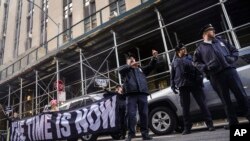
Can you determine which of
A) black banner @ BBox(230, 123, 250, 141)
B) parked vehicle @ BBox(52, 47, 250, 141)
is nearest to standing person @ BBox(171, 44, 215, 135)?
parked vehicle @ BBox(52, 47, 250, 141)

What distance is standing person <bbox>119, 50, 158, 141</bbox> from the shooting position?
4926 mm

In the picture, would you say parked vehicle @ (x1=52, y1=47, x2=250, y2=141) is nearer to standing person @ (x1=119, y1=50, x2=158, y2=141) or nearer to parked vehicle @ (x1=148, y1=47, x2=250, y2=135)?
parked vehicle @ (x1=148, y1=47, x2=250, y2=135)

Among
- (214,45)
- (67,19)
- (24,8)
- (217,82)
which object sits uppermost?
(24,8)

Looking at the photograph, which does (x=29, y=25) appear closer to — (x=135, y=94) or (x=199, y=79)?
(x=135, y=94)

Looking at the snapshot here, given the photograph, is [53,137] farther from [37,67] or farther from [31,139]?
[37,67]

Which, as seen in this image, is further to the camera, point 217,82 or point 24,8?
point 24,8

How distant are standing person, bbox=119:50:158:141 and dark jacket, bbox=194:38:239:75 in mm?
939

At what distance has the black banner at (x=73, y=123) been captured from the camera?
19.8 ft

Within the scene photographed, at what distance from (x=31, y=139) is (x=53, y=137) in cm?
108

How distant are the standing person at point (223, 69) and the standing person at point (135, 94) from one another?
101 cm

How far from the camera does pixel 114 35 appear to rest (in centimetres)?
1161

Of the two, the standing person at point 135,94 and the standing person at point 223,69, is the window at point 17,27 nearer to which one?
the standing person at point 135,94

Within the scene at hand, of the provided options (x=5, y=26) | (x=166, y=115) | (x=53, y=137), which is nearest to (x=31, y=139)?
(x=53, y=137)

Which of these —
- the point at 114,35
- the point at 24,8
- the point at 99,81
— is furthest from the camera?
the point at 24,8
